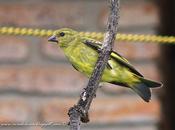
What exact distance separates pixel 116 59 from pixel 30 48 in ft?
3.69

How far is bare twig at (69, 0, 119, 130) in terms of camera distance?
368 millimetres

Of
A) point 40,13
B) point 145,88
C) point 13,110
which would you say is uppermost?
point 145,88

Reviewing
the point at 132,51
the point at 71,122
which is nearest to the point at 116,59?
the point at 71,122

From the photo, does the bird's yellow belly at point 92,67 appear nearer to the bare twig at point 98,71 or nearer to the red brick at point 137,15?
the bare twig at point 98,71

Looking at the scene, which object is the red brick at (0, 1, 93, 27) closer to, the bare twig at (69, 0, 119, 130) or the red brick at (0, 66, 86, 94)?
the red brick at (0, 66, 86, 94)

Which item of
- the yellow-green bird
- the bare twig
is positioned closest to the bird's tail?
the yellow-green bird

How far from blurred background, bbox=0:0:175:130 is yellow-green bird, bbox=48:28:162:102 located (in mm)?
987

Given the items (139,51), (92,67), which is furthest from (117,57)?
(139,51)

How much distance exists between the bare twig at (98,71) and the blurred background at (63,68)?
124 cm

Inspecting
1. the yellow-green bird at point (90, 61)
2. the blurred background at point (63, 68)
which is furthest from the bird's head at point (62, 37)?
the blurred background at point (63, 68)

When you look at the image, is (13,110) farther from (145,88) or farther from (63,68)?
(145,88)

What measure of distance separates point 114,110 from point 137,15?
10.3 inches

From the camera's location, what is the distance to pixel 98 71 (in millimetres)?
373

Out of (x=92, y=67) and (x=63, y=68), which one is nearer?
(x=92, y=67)
